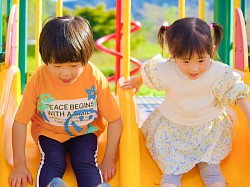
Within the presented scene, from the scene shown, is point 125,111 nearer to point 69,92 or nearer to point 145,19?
point 69,92

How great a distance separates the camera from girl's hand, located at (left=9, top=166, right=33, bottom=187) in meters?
1.98

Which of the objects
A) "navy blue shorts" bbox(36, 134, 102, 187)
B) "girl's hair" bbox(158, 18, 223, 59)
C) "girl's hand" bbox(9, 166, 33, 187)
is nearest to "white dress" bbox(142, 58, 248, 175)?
"girl's hair" bbox(158, 18, 223, 59)

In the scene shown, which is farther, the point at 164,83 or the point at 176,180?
the point at 164,83

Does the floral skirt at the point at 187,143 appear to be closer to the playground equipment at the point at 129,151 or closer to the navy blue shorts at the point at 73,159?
the playground equipment at the point at 129,151

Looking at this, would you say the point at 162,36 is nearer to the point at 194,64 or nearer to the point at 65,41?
the point at 194,64

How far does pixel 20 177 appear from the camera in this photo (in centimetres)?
199

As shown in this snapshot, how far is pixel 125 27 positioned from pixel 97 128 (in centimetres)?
51

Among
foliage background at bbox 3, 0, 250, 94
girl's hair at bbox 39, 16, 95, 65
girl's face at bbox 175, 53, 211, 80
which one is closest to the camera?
girl's hair at bbox 39, 16, 95, 65

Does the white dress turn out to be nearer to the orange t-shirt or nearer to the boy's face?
the orange t-shirt

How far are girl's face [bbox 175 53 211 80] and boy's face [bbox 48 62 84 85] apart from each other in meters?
0.40

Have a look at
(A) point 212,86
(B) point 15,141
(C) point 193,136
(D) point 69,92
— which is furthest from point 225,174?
(B) point 15,141

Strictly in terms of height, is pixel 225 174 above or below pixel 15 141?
below

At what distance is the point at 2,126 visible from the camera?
2.15m

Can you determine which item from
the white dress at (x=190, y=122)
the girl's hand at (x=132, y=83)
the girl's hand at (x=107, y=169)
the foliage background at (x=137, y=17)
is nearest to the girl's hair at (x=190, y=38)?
the white dress at (x=190, y=122)
